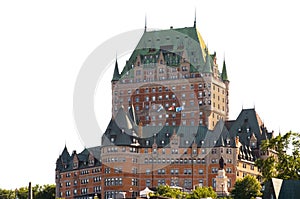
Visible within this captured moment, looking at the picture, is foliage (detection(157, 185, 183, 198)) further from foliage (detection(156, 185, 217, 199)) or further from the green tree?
the green tree

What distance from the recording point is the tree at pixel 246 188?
18988 cm

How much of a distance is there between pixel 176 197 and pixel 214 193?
8.71 metres

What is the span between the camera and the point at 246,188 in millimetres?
195125

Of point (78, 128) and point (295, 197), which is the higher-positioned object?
point (78, 128)

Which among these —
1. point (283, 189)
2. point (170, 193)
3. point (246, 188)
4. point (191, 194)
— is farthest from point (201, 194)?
point (283, 189)

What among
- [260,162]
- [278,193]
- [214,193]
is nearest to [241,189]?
[214,193]

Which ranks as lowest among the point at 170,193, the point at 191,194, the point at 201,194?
the point at 201,194

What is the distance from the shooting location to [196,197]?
185 metres

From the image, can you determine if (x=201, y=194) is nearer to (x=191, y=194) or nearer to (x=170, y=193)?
(x=191, y=194)

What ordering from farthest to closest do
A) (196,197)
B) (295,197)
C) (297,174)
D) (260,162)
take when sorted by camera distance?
(196,197) → (260,162) → (297,174) → (295,197)

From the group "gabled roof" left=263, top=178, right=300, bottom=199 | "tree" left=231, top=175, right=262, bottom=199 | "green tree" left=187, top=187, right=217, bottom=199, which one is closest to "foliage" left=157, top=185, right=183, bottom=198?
"green tree" left=187, top=187, right=217, bottom=199

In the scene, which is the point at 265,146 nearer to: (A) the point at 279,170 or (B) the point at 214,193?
(A) the point at 279,170

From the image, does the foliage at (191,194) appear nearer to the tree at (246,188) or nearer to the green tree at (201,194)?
the green tree at (201,194)

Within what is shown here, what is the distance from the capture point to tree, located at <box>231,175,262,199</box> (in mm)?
189875
